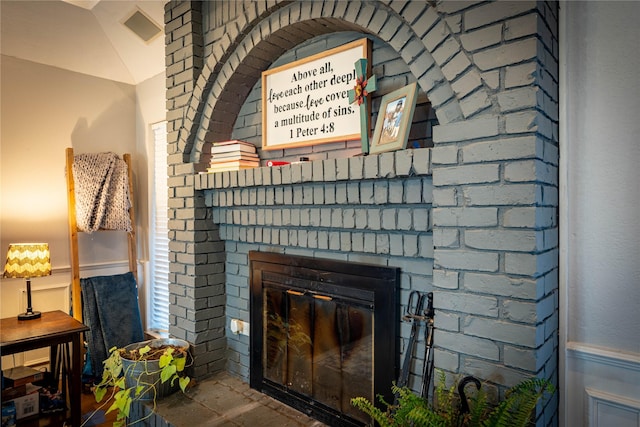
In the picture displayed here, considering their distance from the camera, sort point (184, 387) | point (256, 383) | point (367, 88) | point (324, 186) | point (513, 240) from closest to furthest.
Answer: point (513, 240) → point (367, 88) → point (324, 186) → point (184, 387) → point (256, 383)

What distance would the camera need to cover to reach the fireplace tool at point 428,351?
5.39ft

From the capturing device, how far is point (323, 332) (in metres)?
2.16

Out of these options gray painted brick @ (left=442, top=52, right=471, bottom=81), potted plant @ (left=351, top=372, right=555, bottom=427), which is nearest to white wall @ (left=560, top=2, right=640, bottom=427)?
potted plant @ (left=351, top=372, right=555, bottom=427)

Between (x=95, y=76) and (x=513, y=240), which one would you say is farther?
(x=95, y=76)

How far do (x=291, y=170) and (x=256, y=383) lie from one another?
138 cm

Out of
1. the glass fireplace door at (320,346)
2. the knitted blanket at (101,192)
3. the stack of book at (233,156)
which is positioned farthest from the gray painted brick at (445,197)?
the knitted blanket at (101,192)

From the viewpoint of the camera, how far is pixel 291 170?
6.68ft

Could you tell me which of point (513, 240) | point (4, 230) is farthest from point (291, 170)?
point (4, 230)

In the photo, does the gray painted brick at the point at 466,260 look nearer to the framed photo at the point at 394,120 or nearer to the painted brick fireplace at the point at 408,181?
the painted brick fireplace at the point at 408,181

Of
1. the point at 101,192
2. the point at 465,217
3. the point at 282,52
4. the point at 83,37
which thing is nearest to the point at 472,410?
the point at 465,217

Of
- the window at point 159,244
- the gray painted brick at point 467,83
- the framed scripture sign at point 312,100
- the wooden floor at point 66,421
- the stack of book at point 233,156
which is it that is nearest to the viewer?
the gray painted brick at point 467,83

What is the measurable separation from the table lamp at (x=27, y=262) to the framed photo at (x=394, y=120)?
2538 mm

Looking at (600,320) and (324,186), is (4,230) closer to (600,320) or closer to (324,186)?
(324,186)

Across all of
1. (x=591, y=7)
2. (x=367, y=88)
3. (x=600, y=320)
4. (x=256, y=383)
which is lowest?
(x=256, y=383)
